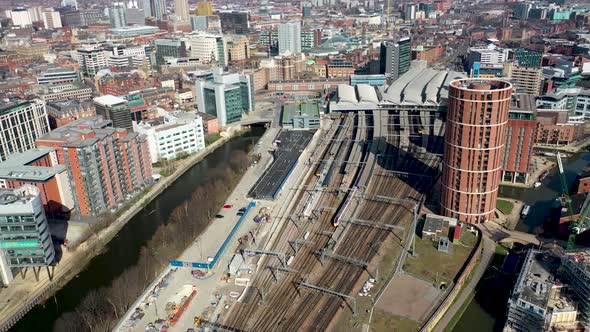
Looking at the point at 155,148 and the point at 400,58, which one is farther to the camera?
the point at 400,58

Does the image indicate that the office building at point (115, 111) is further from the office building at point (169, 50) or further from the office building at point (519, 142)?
the office building at point (169, 50)

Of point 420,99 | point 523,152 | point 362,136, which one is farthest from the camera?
point 420,99

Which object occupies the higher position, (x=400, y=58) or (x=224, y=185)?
(x=400, y=58)

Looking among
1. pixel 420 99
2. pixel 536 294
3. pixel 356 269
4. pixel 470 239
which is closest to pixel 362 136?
pixel 420 99

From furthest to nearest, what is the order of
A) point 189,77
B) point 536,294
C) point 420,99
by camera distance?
point 189,77
point 420,99
point 536,294

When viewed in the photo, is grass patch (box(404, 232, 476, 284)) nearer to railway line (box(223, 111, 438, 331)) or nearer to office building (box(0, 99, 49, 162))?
railway line (box(223, 111, 438, 331))

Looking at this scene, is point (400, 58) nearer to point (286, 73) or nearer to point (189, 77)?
point (286, 73)

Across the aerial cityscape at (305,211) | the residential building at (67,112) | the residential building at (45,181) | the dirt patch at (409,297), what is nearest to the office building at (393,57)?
the aerial cityscape at (305,211)

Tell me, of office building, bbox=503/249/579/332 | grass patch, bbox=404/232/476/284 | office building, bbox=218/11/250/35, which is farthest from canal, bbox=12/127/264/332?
office building, bbox=218/11/250/35
